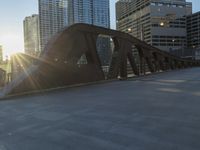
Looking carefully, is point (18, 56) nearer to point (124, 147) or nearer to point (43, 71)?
point (43, 71)

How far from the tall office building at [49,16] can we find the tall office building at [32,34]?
5.64ft

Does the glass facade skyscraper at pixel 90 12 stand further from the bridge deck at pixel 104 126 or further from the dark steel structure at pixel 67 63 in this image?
the bridge deck at pixel 104 126

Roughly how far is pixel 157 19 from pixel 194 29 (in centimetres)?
2824

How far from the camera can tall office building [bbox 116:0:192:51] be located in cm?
5331

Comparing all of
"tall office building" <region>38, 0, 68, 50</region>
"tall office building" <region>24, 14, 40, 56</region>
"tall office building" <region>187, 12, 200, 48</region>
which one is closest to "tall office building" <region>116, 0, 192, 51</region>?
"tall office building" <region>187, 12, 200, 48</region>

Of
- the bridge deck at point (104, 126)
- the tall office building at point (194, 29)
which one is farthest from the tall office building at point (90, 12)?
the tall office building at point (194, 29)

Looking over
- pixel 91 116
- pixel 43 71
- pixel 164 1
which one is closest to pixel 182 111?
pixel 91 116

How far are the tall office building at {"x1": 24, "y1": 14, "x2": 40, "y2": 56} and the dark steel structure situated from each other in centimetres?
3501

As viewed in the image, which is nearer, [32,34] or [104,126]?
[104,126]

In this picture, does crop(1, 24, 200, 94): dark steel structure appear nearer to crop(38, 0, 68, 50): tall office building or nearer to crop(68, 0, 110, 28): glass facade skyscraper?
crop(68, 0, 110, 28): glass facade skyscraper

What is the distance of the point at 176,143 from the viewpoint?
3.93 metres

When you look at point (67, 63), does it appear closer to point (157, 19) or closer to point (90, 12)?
point (90, 12)

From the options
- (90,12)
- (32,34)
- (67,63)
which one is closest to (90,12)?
(90,12)

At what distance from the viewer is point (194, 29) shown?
325 feet
